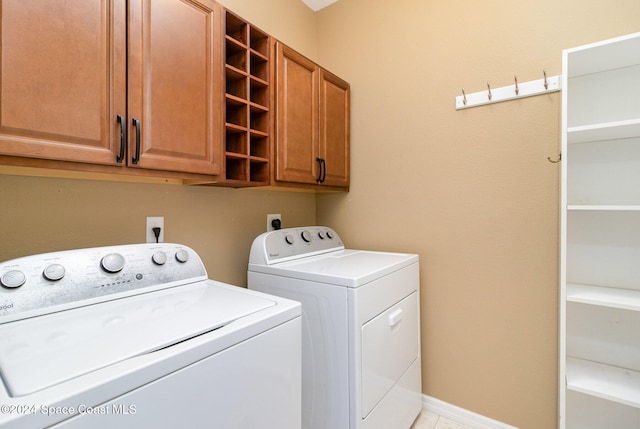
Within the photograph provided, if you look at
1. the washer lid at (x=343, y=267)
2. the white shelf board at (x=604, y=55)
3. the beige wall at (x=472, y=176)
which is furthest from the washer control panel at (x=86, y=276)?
the white shelf board at (x=604, y=55)

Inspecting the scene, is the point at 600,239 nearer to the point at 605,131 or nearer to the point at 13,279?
the point at 605,131

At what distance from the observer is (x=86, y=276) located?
3.26 feet

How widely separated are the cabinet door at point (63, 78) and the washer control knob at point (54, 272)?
13.5 inches

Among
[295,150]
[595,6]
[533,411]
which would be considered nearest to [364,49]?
[295,150]

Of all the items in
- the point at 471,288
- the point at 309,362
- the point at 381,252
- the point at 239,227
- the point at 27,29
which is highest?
the point at 27,29

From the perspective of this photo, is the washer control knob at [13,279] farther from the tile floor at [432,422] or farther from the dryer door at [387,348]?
the tile floor at [432,422]

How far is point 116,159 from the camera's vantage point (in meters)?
0.99

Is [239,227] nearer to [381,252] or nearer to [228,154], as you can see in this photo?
[228,154]

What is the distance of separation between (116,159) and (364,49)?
179 cm

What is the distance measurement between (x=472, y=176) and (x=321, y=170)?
87 cm

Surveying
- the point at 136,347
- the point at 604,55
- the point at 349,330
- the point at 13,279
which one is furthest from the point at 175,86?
the point at 604,55

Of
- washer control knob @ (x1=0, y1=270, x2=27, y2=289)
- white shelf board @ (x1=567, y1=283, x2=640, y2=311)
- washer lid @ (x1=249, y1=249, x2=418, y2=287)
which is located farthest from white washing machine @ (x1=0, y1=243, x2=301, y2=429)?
white shelf board @ (x1=567, y1=283, x2=640, y2=311)

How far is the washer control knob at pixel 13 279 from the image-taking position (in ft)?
2.81

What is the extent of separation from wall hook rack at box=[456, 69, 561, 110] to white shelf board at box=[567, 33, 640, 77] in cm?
10
